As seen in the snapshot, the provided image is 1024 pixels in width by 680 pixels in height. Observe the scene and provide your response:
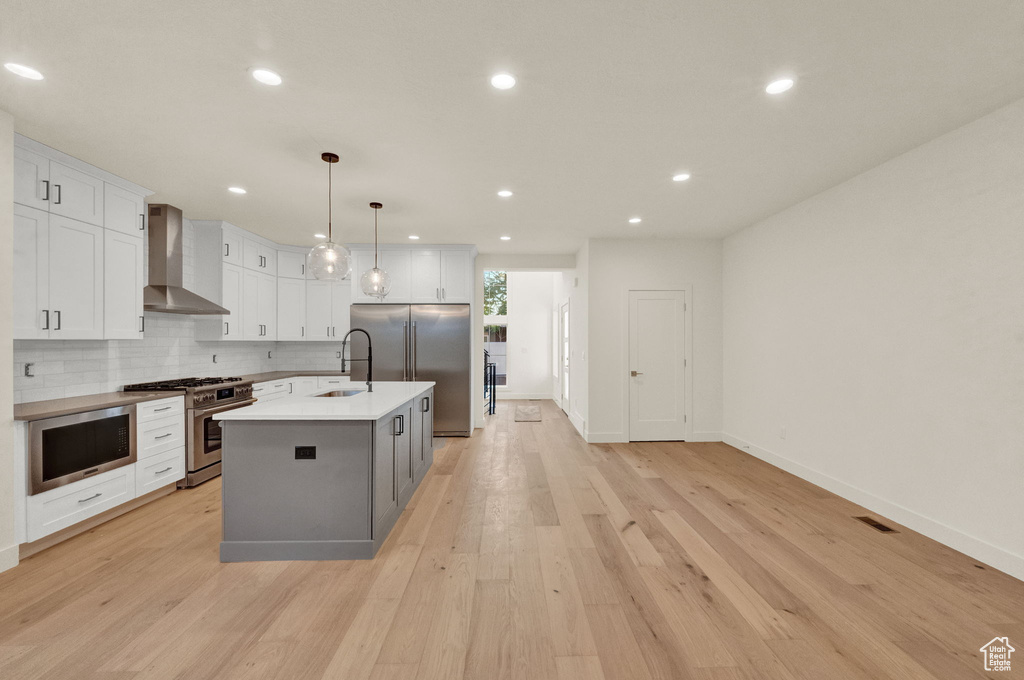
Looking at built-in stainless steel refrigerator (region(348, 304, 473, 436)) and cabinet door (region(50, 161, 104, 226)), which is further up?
cabinet door (region(50, 161, 104, 226))

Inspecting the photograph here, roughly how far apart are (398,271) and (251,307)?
6.17 feet

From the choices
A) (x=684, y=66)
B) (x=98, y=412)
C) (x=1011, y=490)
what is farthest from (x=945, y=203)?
(x=98, y=412)

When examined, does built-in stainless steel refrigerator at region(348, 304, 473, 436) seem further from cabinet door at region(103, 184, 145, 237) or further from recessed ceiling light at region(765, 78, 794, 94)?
recessed ceiling light at region(765, 78, 794, 94)

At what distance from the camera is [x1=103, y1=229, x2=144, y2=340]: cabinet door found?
3.35 metres

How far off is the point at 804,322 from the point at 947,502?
5.87 ft

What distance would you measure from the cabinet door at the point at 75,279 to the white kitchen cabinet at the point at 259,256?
1965 mm

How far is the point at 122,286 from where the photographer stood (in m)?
3.47

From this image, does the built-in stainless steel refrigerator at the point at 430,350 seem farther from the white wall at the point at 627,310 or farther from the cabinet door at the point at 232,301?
the white wall at the point at 627,310

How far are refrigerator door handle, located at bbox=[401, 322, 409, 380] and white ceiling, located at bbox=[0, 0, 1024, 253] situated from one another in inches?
92.5

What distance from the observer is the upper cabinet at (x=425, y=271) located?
589cm

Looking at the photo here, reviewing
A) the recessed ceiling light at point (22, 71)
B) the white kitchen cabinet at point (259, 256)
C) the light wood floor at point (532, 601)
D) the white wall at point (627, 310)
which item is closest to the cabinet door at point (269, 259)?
the white kitchen cabinet at point (259, 256)

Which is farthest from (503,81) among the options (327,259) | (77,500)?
(77,500)

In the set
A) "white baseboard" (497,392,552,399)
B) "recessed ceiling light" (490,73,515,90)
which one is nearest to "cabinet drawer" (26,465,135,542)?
"recessed ceiling light" (490,73,515,90)

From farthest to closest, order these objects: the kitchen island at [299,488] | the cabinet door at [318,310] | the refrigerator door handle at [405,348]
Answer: the cabinet door at [318,310] → the refrigerator door handle at [405,348] → the kitchen island at [299,488]
